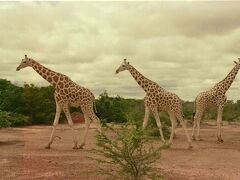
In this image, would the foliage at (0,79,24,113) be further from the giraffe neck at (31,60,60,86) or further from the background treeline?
the giraffe neck at (31,60,60,86)

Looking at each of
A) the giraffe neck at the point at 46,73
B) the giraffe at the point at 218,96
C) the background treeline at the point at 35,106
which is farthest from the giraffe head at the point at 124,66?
the background treeline at the point at 35,106

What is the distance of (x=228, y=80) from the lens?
18.0 metres

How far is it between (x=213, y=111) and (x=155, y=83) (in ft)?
67.9

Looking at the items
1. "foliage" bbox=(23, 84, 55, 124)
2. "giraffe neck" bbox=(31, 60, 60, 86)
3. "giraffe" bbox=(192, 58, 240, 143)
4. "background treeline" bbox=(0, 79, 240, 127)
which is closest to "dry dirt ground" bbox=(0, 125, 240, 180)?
"giraffe" bbox=(192, 58, 240, 143)

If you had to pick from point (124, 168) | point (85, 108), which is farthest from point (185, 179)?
point (85, 108)

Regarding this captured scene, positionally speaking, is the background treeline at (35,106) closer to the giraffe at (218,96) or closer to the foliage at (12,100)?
the foliage at (12,100)

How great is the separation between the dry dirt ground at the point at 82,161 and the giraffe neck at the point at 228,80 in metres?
2.41

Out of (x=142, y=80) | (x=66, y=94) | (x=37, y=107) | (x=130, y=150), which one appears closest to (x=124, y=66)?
(x=142, y=80)

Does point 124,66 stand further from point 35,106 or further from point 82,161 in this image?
point 35,106

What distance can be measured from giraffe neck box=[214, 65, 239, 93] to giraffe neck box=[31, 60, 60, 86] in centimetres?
662

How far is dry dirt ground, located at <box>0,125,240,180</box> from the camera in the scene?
973 centimetres

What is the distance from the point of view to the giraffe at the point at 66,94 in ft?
47.3

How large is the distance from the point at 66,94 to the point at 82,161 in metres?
3.59

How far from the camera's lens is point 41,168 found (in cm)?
1036
